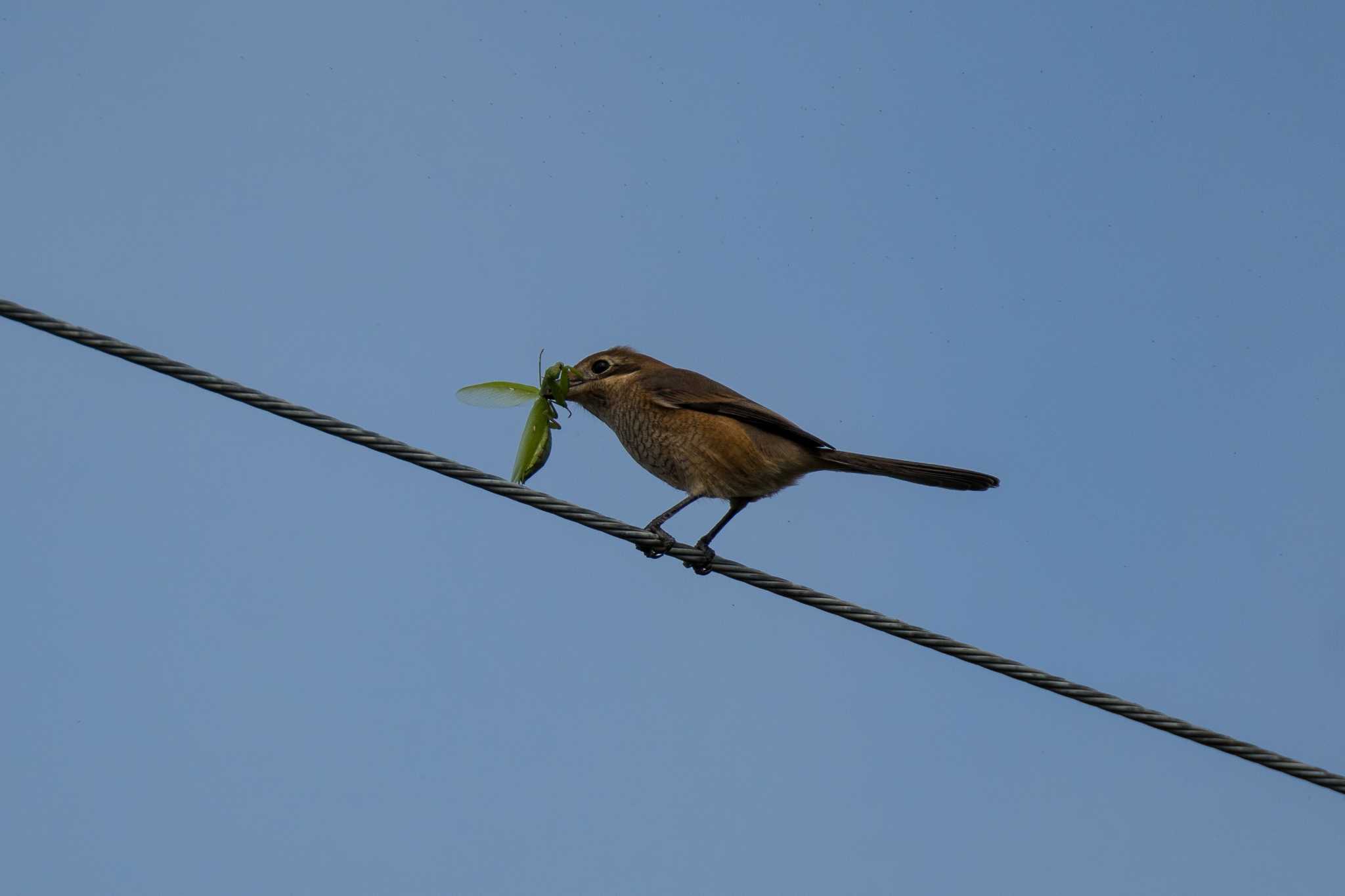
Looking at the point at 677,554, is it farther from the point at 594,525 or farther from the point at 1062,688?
the point at 1062,688

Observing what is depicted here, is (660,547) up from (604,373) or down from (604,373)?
down

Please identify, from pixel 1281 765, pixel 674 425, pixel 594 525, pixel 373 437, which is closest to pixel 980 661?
pixel 1281 765

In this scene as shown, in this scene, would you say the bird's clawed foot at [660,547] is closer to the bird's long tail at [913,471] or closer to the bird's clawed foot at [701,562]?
the bird's clawed foot at [701,562]

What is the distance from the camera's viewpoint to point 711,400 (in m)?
6.82

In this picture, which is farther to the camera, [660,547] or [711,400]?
[711,400]

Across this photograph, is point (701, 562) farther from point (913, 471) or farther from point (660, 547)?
point (913, 471)

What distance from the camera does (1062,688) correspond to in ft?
14.7

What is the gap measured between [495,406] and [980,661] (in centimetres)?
306

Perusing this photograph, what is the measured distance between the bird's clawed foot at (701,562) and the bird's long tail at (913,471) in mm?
878

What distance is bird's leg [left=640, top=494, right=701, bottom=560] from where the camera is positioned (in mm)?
6047

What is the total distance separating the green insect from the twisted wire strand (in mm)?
1665

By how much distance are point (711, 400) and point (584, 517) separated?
201cm

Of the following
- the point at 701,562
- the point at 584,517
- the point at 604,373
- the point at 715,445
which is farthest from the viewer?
the point at 604,373

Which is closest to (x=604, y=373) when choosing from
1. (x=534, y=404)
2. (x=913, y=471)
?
(x=534, y=404)
